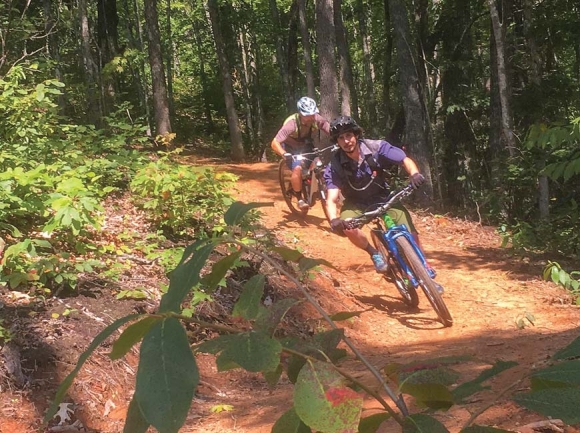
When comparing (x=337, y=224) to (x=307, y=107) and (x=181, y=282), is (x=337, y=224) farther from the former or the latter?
(x=181, y=282)

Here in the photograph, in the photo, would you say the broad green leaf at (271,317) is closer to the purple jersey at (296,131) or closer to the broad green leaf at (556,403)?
the broad green leaf at (556,403)

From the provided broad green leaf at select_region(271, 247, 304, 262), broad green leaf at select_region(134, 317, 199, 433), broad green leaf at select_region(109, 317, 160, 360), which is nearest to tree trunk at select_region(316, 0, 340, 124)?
broad green leaf at select_region(271, 247, 304, 262)

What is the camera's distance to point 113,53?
61.9 feet

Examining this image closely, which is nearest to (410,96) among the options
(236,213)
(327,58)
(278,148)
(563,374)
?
(327,58)

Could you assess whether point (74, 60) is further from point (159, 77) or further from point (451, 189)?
point (451, 189)

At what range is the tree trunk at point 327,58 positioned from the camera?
1281 centimetres

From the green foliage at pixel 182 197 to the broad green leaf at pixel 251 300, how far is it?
5.81 m

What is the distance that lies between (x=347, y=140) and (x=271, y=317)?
4.97 metres

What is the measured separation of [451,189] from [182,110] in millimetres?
16432

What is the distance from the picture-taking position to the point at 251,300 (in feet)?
3.08

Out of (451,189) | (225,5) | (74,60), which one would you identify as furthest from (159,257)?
(74,60)

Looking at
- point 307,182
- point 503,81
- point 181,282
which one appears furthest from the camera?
point 503,81

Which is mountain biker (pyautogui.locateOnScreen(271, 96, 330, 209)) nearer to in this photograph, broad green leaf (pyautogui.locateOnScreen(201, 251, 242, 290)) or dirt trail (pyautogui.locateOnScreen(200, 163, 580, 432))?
dirt trail (pyautogui.locateOnScreen(200, 163, 580, 432))

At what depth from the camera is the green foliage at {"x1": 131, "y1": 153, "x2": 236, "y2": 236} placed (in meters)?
6.80
